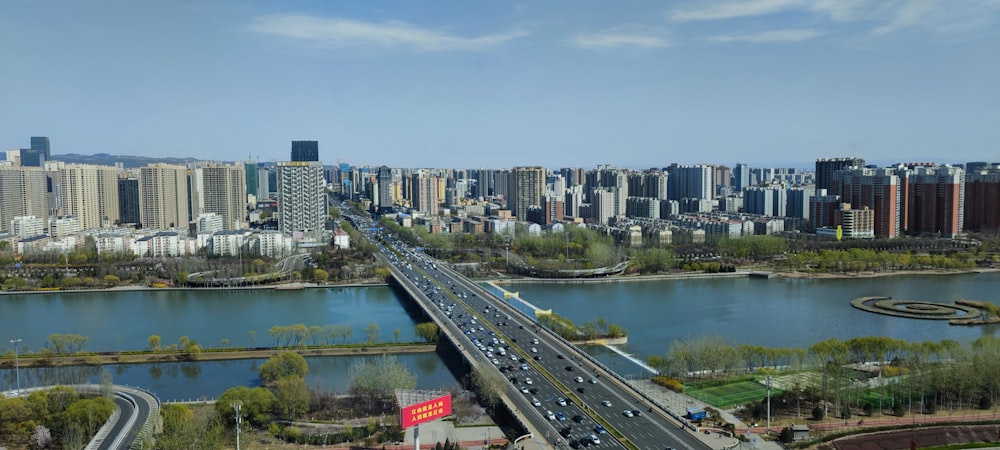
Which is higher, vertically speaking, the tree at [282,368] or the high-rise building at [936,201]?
the high-rise building at [936,201]

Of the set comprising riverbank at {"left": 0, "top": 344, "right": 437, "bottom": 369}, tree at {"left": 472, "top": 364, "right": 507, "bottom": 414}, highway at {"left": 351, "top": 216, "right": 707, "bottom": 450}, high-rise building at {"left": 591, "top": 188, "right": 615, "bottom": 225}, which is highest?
high-rise building at {"left": 591, "top": 188, "right": 615, "bottom": 225}

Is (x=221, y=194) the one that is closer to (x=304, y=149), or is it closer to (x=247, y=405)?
(x=304, y=149)

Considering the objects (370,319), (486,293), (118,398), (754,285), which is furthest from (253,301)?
(754,285)

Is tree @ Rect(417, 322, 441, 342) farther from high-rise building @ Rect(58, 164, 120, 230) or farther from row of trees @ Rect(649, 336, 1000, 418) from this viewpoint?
high-rise building @ Rect(58, 164, 120, 230)

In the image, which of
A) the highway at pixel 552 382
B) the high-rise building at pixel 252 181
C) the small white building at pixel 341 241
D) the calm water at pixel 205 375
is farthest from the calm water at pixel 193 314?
the high-rise building at pixel 252 181

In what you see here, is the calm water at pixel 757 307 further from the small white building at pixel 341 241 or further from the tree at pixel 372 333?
the small white building at pixel 341 241

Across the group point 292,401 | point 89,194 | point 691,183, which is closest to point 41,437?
point 292,401

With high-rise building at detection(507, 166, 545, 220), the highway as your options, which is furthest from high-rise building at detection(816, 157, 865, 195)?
the highway
